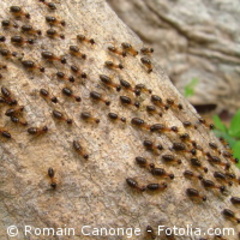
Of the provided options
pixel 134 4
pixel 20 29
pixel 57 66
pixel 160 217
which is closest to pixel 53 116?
pixel 57 66

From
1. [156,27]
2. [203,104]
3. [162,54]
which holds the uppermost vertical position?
[156,27]

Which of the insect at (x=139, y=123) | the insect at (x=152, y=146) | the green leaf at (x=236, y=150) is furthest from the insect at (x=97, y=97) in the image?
the green leaf at (x=236, y=150)

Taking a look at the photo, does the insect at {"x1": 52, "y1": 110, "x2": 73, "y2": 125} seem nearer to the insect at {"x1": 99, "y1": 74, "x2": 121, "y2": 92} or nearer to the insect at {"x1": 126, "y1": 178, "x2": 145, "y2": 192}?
the insect at {"x1": 99, "y1": 74, "x2": 121, "y2": 92}

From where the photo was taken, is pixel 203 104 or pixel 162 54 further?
pixel 203 104

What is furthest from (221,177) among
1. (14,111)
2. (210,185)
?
(14,111)

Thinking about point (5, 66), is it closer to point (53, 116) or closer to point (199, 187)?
point (53, 116)

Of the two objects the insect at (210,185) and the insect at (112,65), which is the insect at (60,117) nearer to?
the insect at (112,65)

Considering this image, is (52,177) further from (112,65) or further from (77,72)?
(112,65)
